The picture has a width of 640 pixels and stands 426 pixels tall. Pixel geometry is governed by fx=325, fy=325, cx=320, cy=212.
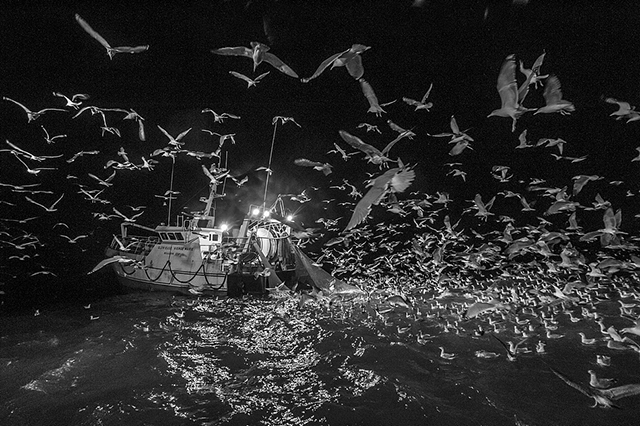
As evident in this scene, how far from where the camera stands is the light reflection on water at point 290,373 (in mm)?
6379

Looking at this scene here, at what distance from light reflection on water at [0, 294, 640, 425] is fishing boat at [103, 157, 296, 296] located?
4.96 meters

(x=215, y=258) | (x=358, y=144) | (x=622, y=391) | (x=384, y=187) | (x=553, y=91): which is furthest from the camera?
(x=215, y=258)

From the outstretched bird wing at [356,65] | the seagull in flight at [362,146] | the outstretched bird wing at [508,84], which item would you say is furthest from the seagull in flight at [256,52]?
the outstretched bird wing at [508,84]

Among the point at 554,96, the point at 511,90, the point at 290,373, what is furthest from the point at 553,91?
the point at 290,373

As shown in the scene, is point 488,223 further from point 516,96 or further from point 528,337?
point 516,96

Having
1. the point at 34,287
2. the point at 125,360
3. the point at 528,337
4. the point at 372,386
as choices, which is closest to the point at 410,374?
the point at 372,386

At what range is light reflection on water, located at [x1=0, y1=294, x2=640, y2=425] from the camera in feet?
20.9

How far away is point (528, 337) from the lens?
11.3 m

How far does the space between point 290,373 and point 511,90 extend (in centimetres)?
820

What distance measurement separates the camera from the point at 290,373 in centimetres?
831

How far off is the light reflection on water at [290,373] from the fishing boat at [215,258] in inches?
195

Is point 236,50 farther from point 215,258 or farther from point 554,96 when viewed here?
point 215,258

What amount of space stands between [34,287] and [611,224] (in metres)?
35.7

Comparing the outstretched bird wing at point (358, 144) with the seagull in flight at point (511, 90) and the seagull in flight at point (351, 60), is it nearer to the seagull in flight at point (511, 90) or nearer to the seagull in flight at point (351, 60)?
the seagull in flight at point (351, 60)
